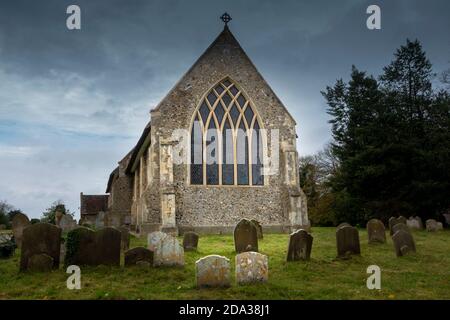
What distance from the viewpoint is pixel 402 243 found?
1091cm

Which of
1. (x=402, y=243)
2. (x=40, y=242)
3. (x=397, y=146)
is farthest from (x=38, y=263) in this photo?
(x=397, y=146)

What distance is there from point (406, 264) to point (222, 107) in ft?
38.0

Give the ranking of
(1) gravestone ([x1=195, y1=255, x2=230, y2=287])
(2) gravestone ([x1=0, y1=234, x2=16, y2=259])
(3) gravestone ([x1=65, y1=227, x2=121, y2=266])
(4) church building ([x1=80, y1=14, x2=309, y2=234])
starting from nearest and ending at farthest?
(1) gravestone ([x1=195, y1=255, x2=230, y2=287])
(3) gravestone ([x1=65, y1=227, x2=121, y2=266])
(2) gravestone ([x1=0, y1=234, x2=16, y2=259])
(4) church building ([x1=80, y1=14, x2=309, y2=234])

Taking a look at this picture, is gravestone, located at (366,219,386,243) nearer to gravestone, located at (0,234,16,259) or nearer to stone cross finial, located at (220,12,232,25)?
gravestone, located at (0,234,16,259)

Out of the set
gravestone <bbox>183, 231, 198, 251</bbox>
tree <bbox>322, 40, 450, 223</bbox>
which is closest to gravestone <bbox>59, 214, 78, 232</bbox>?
gravestone <bbox>183, 231, 198, 251</bbox>

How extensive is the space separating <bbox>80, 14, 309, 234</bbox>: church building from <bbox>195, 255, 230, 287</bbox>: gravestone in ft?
32.8

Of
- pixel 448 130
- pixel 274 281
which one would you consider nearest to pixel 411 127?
pixel 448 130

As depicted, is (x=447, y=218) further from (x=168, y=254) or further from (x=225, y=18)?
(x=168, y=254)

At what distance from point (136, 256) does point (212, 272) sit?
243 centimetres

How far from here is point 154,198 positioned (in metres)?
17.6

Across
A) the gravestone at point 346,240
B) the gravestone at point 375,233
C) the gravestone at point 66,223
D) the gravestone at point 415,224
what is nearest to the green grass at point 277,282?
the gravestone at point 346,240

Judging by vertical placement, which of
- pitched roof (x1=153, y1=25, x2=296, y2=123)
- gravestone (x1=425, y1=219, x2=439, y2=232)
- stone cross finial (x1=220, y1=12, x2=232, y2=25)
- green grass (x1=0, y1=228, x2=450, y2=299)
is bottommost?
green grass (x1=0, y1=228, x2=450, y2=299)

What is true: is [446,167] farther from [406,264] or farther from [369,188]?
[406,264]

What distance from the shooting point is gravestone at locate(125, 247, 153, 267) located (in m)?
8.78
